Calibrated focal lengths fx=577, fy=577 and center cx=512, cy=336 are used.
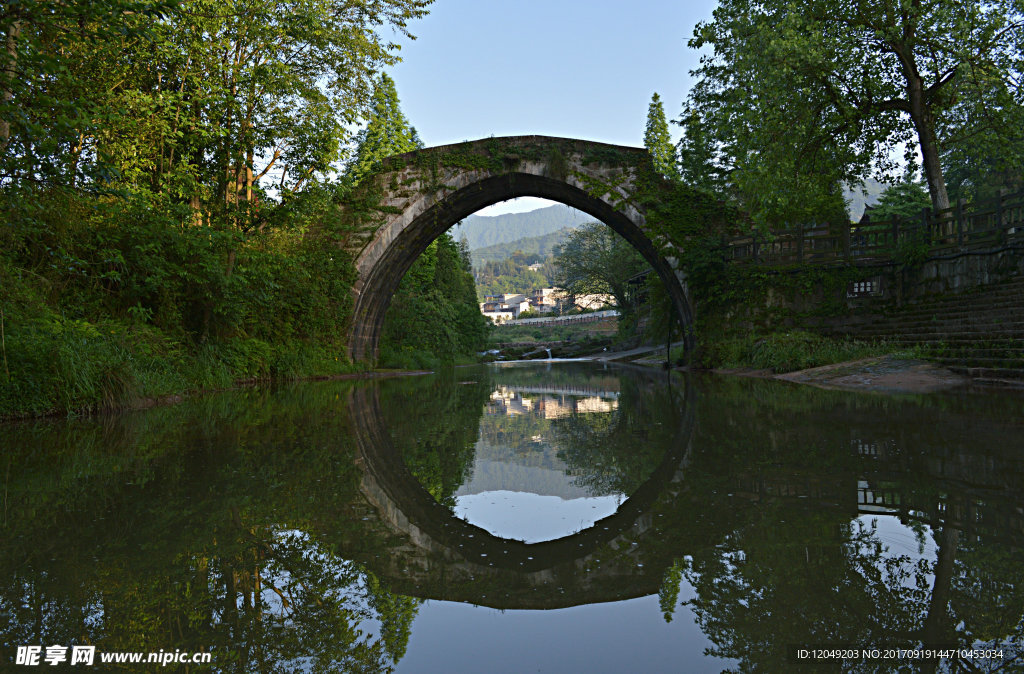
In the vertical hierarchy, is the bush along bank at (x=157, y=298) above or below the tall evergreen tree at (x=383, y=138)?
below

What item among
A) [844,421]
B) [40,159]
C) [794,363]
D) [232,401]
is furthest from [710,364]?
[40,159]

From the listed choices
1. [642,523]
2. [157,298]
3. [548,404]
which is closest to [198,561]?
[642,523]

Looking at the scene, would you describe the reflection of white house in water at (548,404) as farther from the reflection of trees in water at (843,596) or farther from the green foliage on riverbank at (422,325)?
the green foliage on riverbank at (422,325)

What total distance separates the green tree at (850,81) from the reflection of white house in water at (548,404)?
390 inches

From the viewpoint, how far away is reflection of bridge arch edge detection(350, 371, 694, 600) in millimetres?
2469

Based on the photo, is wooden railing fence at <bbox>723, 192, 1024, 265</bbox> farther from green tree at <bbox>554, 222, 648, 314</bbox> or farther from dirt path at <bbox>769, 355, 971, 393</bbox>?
green tree at <bbox>554, 222, 648, 314</bbox>

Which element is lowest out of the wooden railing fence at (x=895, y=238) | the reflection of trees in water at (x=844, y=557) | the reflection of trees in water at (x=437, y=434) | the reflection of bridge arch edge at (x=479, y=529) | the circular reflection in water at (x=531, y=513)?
the reflection of trees in water at (x=437, y=434)

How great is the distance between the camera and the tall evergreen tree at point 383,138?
18.7 m

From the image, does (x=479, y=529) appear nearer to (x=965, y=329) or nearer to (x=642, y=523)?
(x=642, y=523)

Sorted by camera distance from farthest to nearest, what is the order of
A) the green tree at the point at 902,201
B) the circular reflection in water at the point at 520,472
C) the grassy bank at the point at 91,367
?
the green tree at the point at 902,201 < the grassy bank at the point at 91,367 < the circular reflection in water at the point at 520,472

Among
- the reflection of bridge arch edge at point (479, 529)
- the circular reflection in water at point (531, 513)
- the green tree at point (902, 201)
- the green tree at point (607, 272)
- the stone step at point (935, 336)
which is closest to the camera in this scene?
the reflection of bridge arch edge at point (479, 529)

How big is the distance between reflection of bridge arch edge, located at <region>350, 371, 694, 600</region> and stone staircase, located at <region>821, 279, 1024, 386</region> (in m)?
8.25

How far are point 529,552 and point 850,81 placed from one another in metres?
18.7

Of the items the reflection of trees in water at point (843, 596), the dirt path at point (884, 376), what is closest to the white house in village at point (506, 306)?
the dirt path at point (884, 376)
